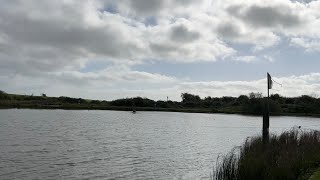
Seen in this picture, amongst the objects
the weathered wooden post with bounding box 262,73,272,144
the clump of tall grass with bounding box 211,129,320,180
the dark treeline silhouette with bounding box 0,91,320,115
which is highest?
the dark treeline silhouette with bounding box 0,91,320,115

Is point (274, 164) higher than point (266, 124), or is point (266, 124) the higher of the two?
point (266, 124)

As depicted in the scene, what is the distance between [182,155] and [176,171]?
826cm

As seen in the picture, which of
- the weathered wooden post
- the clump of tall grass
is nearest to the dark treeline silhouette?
the weathered wooden post

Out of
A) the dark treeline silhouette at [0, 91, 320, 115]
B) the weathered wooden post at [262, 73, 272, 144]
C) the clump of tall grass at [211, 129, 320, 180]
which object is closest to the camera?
the clump of tall grass at [211, 129, 320, 180]

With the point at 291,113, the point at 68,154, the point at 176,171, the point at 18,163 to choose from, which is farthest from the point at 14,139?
the point at 291,113

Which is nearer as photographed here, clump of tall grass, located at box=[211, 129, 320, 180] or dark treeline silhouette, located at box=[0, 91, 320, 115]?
clump of tall grass, located at box=[211, 129, 320, 180]

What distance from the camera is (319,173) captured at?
17.5 meters

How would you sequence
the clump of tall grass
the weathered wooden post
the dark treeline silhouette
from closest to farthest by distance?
the clump of tall grass, the weathered wooden post, the dark treeline silhouette

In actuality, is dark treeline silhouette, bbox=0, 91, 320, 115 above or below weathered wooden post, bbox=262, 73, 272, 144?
above

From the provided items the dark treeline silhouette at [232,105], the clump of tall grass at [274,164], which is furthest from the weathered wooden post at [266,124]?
the dark treeline silhouette at [232,105]

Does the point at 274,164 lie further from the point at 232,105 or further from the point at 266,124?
the point at 232,105

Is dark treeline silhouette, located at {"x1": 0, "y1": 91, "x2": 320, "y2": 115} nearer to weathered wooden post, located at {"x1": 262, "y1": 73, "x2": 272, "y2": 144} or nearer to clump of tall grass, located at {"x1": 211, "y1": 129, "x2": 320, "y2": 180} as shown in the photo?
weathered wooden post, located at {"x1": 262, "y1": 73, "x2": 272, "y2": 144}

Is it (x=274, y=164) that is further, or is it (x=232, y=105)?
(x=232, y=105)

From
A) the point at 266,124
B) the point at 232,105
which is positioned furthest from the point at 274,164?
the point at 232,105
